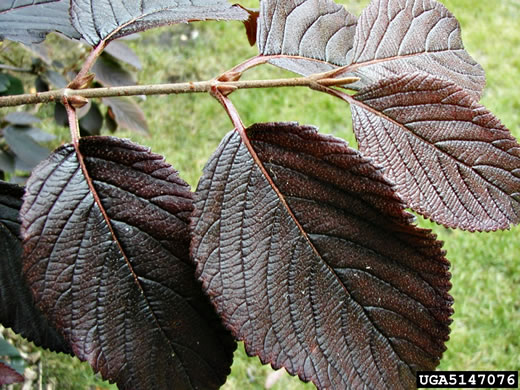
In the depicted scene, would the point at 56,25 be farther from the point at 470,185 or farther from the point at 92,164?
the point at 470,185

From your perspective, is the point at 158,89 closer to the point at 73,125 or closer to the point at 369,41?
the point at 73,125

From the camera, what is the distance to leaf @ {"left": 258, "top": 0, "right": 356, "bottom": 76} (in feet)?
2.81

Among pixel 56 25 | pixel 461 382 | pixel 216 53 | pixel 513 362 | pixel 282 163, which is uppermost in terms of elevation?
pixel 216 53

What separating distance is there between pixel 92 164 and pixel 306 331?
36 cm

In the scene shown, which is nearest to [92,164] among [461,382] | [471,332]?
[461,382]

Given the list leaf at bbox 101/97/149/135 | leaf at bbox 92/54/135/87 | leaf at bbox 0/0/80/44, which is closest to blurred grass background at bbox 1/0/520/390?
leaf at bbox 101/97/149/135

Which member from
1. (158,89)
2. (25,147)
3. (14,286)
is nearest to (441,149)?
(158,89)

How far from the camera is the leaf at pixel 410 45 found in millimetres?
860

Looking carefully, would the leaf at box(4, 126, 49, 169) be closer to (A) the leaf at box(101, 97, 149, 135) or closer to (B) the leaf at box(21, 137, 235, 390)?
(A) the leaf at box(101, 97, 149, 135)

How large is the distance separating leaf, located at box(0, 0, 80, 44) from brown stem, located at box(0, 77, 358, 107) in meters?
0.15

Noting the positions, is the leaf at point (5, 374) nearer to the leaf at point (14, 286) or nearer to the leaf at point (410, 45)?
the leaf at point (14, 286)

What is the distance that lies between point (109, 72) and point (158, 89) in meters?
1.40

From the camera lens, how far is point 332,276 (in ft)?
2.27

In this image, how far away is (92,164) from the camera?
2.47 feet
